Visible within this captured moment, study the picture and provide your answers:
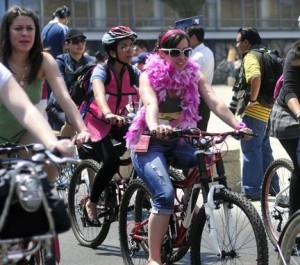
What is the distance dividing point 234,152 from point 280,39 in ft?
189

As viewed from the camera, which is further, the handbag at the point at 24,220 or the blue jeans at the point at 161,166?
the blue jeans at the point at 161,166

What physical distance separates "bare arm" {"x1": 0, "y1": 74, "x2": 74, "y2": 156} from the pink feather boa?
74.9 inches

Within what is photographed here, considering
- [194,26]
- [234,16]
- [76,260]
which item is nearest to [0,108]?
[76,260]

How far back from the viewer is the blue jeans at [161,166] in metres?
5.72

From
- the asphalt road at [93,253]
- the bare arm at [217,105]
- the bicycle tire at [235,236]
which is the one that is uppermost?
the bare arm at [217,105]

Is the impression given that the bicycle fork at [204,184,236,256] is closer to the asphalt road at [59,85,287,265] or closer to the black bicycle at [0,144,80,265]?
the asphalt road at [59,85,287,265]

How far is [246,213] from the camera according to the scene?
5.19m

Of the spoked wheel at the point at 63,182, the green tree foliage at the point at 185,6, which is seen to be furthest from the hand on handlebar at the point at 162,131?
the green tree foliage at the point at 185,6

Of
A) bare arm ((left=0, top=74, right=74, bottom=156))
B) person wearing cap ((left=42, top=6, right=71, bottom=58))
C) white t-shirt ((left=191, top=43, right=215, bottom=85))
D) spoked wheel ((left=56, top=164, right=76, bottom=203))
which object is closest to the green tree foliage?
person wearing cap ((left=42, top=6, right=71, bottom=58))

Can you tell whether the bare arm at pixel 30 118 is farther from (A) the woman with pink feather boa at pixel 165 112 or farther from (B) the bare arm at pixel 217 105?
(B) the bare arm at pixel 217 105

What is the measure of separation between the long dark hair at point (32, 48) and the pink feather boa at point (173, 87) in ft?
2.87

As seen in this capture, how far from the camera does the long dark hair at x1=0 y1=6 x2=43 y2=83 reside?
5.44 m

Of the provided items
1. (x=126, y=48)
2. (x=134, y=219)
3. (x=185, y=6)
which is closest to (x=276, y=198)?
(x=134, y=219)

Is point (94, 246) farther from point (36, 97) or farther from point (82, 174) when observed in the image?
point (36, 97)
